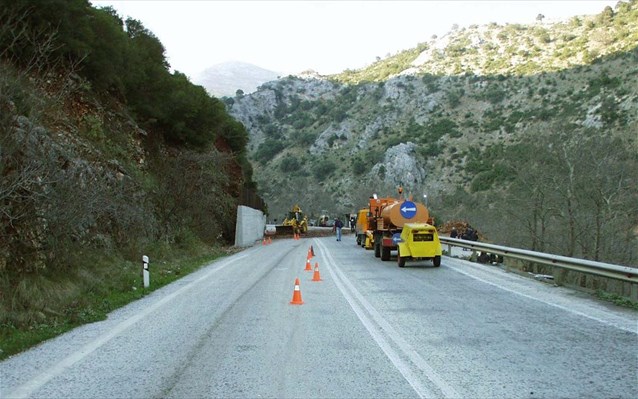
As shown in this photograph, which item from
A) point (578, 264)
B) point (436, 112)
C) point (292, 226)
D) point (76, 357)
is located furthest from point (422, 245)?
point (436, 112)

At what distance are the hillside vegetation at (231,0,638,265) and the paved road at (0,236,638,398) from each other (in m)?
14.1

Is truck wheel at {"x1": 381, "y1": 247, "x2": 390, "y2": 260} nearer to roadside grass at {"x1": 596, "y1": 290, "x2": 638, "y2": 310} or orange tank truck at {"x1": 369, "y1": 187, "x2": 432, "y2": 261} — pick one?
orange tank truck at {"x1": 369, "y1": 187, "x2": 432, "y2": 261}

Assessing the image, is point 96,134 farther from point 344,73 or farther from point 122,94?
point 344,73

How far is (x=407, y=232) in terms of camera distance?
20656 mm

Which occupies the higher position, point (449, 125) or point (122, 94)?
point (449, 125)

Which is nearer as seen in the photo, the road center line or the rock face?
the road center line

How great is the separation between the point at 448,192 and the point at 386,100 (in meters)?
40.5

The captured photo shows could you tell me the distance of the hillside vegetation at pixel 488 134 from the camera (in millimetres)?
25609

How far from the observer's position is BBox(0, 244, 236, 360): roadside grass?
8969 millimetres

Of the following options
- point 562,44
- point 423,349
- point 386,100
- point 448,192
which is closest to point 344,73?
point 386,100

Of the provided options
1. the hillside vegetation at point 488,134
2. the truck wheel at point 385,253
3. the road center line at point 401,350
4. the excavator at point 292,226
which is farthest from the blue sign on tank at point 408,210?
the excavator at point 292,226

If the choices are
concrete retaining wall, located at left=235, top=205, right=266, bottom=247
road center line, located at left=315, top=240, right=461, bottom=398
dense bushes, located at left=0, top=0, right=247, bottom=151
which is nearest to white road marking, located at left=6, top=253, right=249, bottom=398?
road center line, located at left=315, top=240, right=461, bottom=398

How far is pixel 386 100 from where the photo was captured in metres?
112

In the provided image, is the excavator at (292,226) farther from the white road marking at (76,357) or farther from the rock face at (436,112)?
the white road marking at (76,357)
